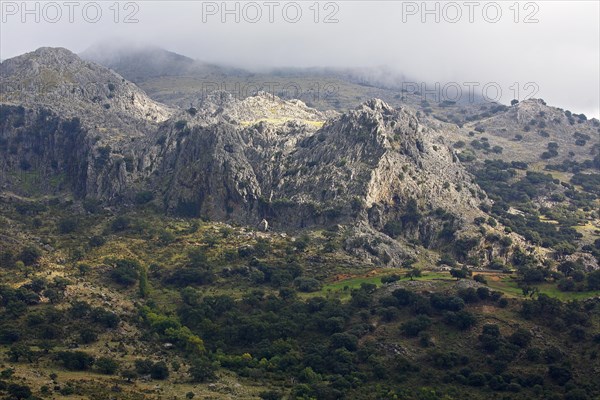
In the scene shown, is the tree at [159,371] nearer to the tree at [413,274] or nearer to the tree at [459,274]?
the tree at [413,274]

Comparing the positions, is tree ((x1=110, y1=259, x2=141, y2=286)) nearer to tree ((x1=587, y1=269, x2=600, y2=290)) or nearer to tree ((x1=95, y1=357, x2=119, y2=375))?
tree ((x1=95, y1=357, x2=119, y2=375))

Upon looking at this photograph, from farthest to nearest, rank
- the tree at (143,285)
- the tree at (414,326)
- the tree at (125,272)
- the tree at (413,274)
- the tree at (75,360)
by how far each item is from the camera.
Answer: the tree at (125,272), the tree at (413,274), the tree at (143,285), the tree at (414,326), the tree at (75,360)

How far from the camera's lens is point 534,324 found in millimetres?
153250

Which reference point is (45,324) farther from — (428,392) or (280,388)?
(428,392)

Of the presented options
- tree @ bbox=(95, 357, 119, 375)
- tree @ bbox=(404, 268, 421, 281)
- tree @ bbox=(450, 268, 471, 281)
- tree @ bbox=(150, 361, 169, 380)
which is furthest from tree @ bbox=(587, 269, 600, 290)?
tree @ bbox=(95, 357, 119, 375)

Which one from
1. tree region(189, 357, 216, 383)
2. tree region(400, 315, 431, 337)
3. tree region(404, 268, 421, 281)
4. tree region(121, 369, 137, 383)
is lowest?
tree region(189, 357, 216, 383)

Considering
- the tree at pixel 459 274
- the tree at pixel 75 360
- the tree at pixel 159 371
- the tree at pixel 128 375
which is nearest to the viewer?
the tree at pixel 128 375

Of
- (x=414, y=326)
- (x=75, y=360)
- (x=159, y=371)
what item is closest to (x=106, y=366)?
(x=75, y=360)


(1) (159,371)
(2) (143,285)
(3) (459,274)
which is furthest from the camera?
(2) (143,285)

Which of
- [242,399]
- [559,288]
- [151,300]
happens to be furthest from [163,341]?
[559,288]

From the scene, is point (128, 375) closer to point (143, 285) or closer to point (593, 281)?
point (143, 285)

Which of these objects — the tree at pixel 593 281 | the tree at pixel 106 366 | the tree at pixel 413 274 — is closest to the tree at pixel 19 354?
the tree at pixel 106 366

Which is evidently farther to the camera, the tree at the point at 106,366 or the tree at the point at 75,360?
the tree at the point at 106,366

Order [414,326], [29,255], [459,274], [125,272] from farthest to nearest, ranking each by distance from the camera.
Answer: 1. [29,255]
2. [125,272]
3. [459,274]
4. [414,326]
